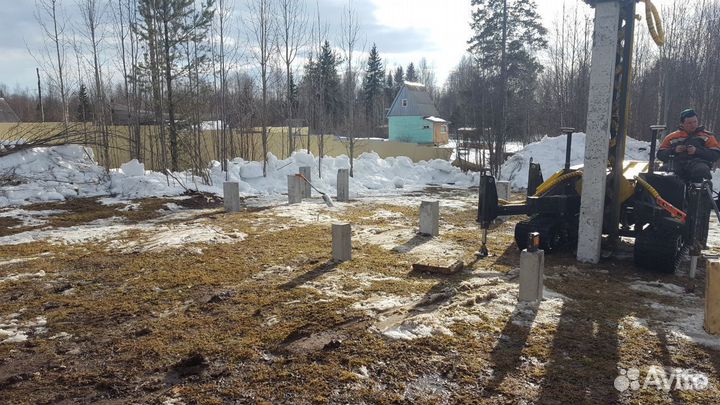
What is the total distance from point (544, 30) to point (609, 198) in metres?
23.7

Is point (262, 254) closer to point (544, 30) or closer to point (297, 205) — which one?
point (297, 205)

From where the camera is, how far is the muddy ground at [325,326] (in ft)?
11.2

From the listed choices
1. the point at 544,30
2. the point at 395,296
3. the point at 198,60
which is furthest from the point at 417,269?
the point at 544,30

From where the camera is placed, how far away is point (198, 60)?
59.3 ft

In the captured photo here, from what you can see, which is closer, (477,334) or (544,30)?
(477,334)

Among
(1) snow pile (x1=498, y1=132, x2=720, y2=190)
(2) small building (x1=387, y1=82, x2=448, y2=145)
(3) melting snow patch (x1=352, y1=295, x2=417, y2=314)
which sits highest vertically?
(2) small building (x1=387, y1=82, x2=448, y2=145)

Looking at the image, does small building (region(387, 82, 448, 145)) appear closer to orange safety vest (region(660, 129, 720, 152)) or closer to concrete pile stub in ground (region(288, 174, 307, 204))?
concrete pile stub in ground (region(288, 174, 307, 204))

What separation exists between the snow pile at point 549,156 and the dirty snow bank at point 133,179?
171 cm

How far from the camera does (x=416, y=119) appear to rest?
141 ft

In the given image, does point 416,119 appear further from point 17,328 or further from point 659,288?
point 17,328

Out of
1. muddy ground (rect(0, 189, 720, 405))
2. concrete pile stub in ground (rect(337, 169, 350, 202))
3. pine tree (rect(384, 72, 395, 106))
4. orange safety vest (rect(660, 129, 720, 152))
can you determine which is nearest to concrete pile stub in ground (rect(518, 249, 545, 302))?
muddy ground (rect(0, 189, 720, 405))

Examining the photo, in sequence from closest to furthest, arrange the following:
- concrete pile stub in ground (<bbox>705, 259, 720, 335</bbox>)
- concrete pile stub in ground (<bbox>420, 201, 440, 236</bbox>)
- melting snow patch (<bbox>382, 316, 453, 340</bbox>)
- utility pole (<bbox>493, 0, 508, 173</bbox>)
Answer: concrete pile stub in ground (<bbox>705, 259, 720, 335</bbox>)
melting snow patch (<bbox>382, 316, 453, 340</bbox>)
concrete pile stub in ground (<bbox>420, 201, 440, 236</bbox>)
utility pole (<bbox>493, 0, 508, 173</bbox>)

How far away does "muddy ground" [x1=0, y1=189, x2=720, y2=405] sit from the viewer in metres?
3.43

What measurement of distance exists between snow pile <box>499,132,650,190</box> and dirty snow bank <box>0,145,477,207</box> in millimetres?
1708
